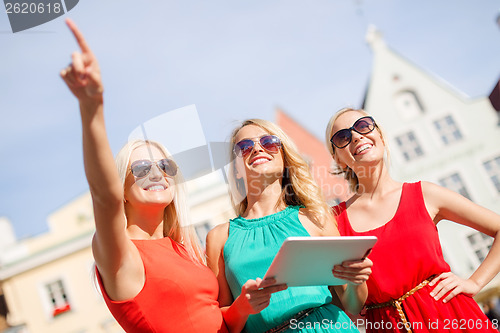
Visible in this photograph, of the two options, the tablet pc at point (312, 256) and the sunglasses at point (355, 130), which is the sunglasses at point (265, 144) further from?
the tablet pc at point (312, 256)

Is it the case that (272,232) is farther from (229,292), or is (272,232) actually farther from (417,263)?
(417,263)

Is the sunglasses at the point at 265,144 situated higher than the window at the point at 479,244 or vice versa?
the sunglasses at the point at 265,144

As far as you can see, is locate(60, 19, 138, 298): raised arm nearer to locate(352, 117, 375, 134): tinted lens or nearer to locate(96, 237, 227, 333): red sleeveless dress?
locate(96, 237, 227, 333): red sleeveless dress

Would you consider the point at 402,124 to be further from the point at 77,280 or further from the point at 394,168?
the point at 77,280

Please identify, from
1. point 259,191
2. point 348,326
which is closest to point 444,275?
point 348,326

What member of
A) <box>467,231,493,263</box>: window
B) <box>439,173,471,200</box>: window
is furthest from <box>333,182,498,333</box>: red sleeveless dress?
<box>439,173,471,200</box>: window

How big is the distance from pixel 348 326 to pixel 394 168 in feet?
63.1

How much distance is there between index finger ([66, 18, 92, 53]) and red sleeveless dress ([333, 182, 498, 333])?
87.5 inches

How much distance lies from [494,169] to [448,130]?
259 cm

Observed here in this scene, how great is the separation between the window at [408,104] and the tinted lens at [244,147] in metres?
20.4

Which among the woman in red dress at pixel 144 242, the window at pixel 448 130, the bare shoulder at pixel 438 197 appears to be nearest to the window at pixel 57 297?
the window at pixel 448 130

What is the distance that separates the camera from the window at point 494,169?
20328 millimetres

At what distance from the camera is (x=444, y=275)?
2.96m

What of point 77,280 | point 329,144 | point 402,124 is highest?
point 329,144
